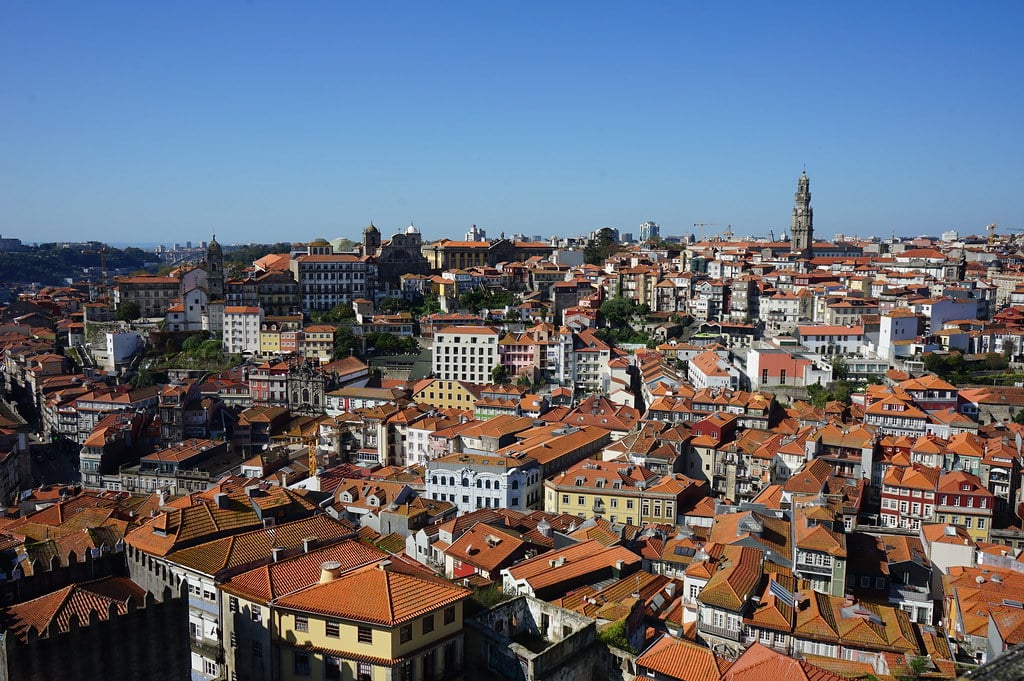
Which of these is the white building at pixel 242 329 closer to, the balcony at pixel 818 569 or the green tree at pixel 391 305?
the green tree at pixel 391 305

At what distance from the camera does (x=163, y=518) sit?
1521 cm

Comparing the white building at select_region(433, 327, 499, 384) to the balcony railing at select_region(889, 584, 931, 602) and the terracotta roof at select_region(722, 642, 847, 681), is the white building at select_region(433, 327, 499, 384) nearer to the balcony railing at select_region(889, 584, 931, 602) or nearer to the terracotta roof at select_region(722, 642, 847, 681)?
the balcony railing at select_region(889, 584, 931, 602)

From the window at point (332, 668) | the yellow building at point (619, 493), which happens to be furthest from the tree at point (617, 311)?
the window at point (332, 668)

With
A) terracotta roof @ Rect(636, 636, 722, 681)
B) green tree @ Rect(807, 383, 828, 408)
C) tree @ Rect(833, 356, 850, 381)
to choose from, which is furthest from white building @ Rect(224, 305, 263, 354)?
terracotta roof @ Rect(636, 636, 722, 681)

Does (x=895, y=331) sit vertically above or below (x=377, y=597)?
below

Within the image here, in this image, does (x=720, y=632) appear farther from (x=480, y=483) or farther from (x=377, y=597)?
(x=480, y=483)

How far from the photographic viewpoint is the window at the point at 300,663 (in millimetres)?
10219

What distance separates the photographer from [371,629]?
32.2 ft

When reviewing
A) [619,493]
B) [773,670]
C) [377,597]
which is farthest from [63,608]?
[619,493]

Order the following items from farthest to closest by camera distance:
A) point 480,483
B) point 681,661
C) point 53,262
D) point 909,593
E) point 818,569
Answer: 1. point 53,262
2. point 480,483
3. point 909,593
4. point 818,569
5. point 681,661

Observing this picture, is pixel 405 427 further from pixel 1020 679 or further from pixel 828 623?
pixel 1020 679

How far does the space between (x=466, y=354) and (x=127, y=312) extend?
24.5 metres

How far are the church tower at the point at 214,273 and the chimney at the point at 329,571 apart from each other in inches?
1866

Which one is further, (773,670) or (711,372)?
(711,372)
